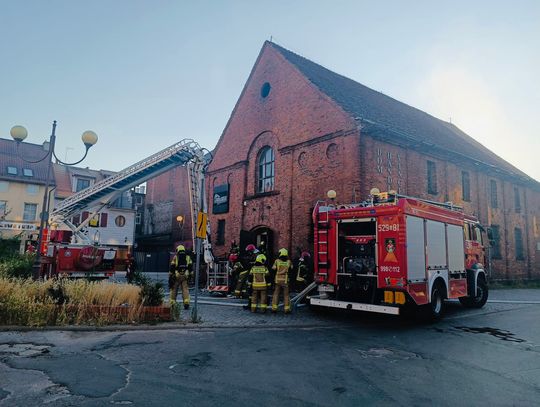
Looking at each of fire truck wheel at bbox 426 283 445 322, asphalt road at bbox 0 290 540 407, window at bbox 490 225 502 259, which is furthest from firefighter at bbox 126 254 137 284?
window at bbox 490 225 502 259

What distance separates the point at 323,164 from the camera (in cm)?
1600

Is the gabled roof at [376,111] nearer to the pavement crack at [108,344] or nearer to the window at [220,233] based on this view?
the window at [220,233]

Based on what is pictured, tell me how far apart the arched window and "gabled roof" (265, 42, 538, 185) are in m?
4.02

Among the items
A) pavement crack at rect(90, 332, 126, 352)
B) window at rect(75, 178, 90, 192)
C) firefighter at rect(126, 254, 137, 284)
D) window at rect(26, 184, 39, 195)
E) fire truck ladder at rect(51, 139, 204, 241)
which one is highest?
window at rect(75, 178, 90, 192)

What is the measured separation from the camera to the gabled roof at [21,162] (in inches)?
1323

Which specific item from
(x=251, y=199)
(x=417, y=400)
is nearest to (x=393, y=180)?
(x=251, y=199)

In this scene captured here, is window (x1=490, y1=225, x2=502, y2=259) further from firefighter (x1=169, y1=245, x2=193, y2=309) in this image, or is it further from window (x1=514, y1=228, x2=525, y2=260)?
firefighter (x1=169, y1=245, x2=193, y2=309)

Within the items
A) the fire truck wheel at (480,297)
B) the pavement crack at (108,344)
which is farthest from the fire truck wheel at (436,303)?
the pavement crack at (108,344)

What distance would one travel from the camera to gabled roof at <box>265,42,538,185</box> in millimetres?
15781

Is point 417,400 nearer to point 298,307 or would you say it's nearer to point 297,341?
point 297,341

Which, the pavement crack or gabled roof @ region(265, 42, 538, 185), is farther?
gabled roof @ region(265, 42, 538, 185)

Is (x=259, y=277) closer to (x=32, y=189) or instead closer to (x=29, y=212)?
(x=29, y=212)

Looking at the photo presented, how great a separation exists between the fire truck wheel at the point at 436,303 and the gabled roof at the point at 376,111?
6.87 m

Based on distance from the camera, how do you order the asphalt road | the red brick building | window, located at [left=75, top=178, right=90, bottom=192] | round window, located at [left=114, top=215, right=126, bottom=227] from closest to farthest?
the asphalt road < the red brick building < window, located at [left=75, top=178, right=90, bottom=192] < round window, located at [left=114, top=215, right=126, bottom=227]
